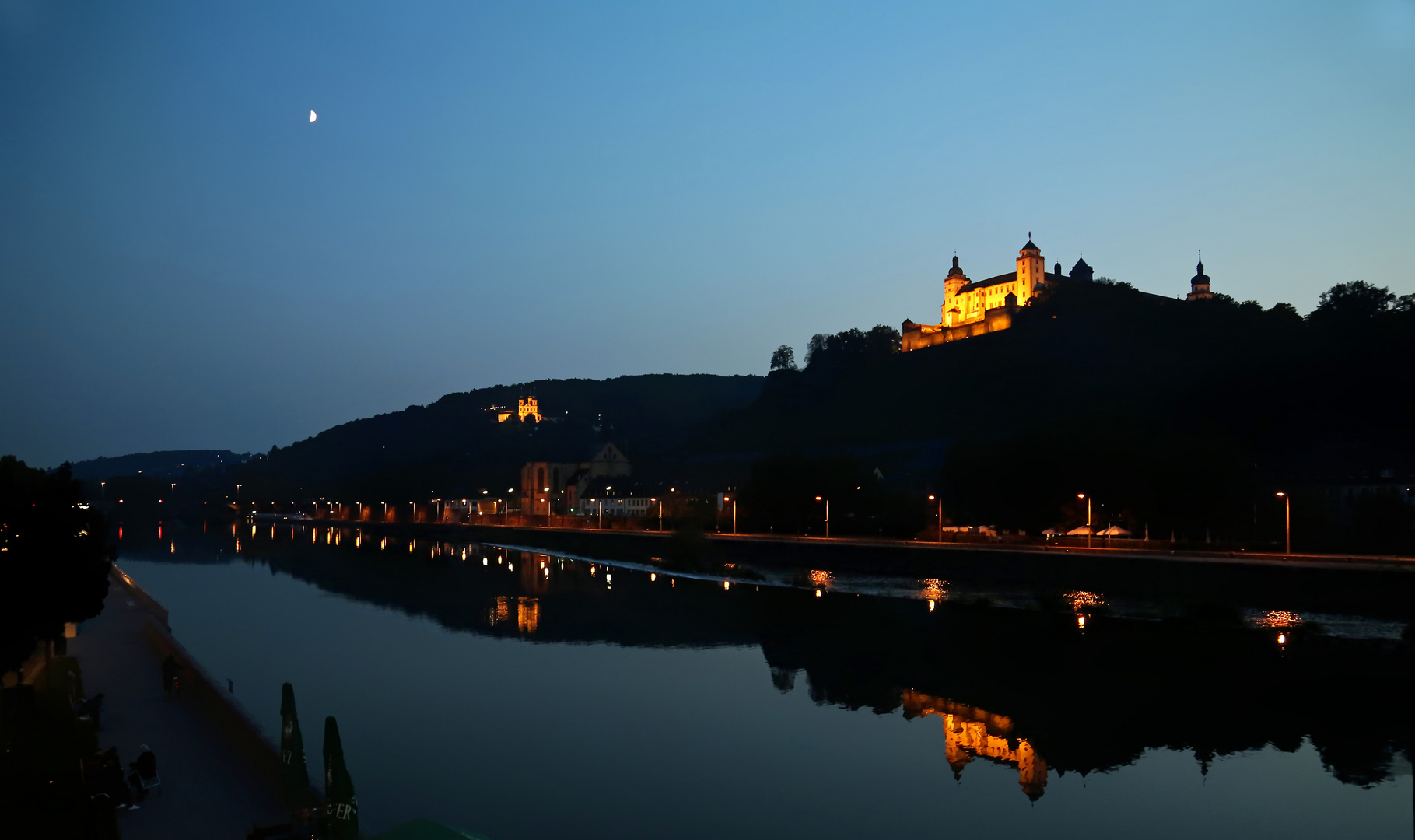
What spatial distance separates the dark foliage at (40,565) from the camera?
16.4 m

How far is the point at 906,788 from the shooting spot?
16375 millimetres

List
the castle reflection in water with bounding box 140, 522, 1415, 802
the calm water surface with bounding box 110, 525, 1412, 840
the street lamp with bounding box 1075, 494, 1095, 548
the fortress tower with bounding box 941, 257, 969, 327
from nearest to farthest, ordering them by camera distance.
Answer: the calm water surface with bounding box 110, 525, 1412, 840 < the castle reflection in water with bounding box 140, 522, 1415, 802 < the street lamp with bounding box 1075, 494, 1095, 548 < the fortress tower with bounding box 941, 257, 969, 327

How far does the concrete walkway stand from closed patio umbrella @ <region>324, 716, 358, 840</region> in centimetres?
239

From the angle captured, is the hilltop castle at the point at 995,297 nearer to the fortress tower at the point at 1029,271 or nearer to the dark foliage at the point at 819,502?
the fortress tower at the point at 1029,271

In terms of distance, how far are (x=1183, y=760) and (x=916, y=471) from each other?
189 feet

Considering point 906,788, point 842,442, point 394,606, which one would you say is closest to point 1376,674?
point 906,788

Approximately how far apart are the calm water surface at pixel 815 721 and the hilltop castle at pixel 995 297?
86981 mm

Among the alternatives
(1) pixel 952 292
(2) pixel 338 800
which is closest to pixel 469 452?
(1) pixel 952 292

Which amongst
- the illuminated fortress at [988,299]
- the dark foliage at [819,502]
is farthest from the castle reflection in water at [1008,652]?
the illuminated fortress at [988,299]

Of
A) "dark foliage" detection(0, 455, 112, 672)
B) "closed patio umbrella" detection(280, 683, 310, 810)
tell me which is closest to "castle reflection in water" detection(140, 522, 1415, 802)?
"closed patio umbrella" detection(280, 683, 310, 810)

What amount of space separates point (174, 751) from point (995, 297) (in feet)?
395

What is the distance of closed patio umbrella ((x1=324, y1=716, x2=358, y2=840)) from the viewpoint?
348 inches

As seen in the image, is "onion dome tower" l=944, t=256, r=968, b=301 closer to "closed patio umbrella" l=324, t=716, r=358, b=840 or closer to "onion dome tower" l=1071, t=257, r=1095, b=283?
"onion dome tower" l=1071, t=257, r=1095, b=283

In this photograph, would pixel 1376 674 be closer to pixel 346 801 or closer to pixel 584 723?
pixel 584 723
